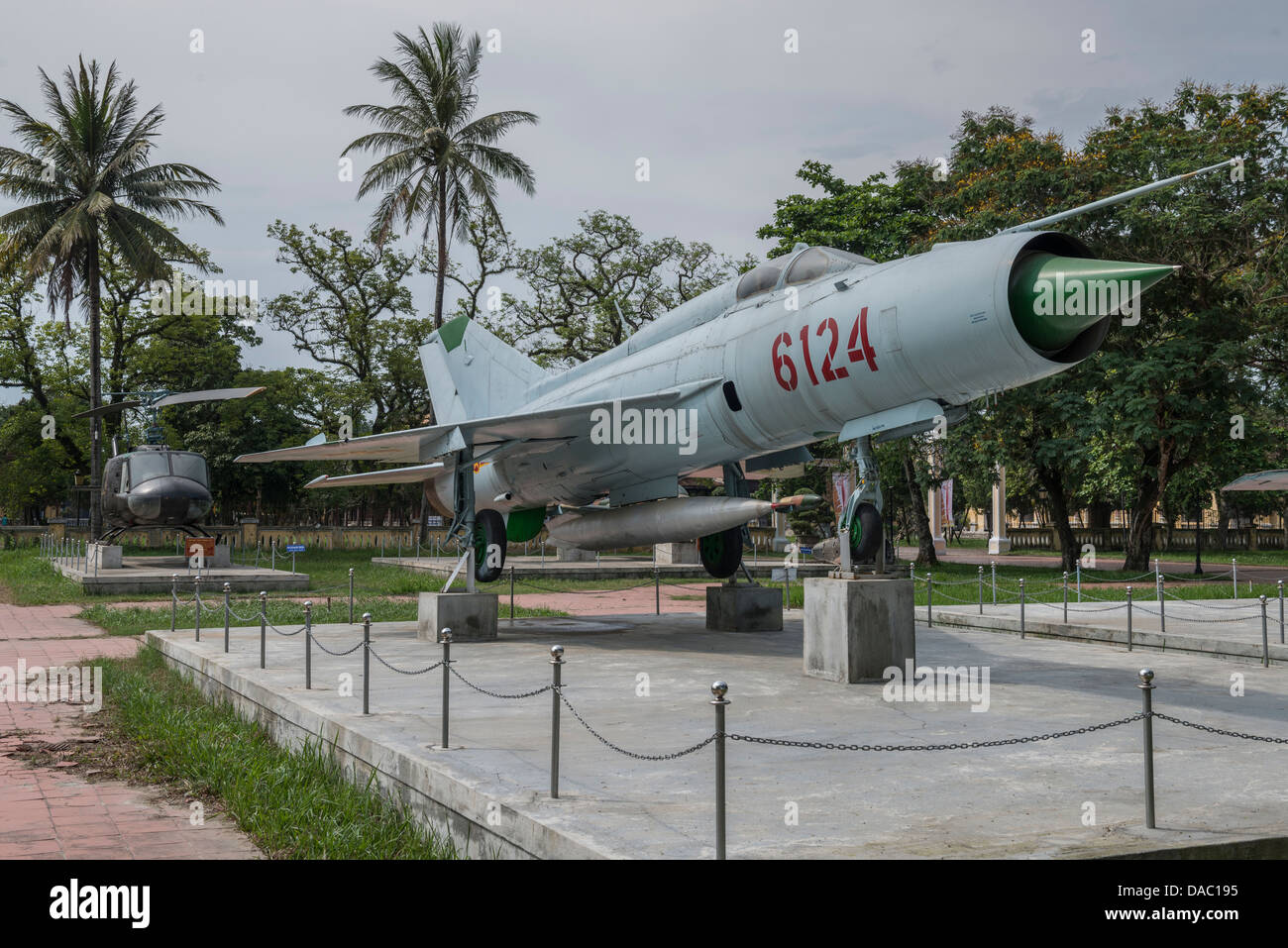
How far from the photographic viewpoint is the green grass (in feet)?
20.2

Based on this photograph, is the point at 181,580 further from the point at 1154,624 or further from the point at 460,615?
the point at 1154,624

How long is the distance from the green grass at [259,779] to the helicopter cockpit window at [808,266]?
6.67 metres

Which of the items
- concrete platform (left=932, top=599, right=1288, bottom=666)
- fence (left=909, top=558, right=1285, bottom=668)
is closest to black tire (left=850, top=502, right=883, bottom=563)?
fence (left=909, top=558, right=1285, bottom=668)

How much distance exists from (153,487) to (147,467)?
138 cm

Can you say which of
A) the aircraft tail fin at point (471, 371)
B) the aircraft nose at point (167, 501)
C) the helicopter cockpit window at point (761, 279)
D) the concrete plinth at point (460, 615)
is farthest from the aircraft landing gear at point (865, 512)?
the aircraft nose at point (167, 501)

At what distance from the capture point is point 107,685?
38.9 feet

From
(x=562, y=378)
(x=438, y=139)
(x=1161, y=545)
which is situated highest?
(x=438, y=139)

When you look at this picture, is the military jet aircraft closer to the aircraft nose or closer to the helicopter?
the aircraft nose

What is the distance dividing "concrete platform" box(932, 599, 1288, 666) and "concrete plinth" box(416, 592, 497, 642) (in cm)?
766

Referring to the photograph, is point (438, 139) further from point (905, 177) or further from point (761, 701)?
point (761, 701)

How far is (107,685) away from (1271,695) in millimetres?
12462

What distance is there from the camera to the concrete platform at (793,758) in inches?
193
